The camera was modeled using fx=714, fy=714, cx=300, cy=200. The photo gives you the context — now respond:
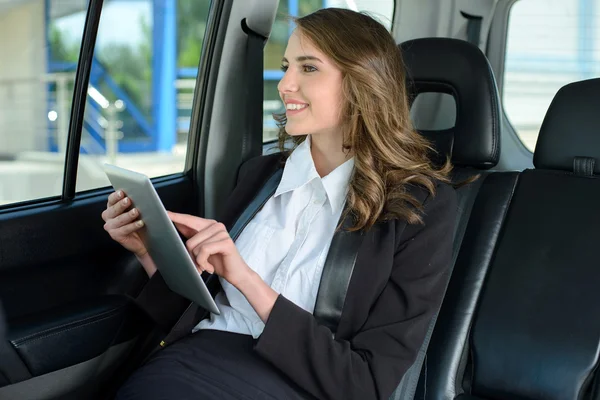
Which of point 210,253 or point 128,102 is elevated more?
point 128,102

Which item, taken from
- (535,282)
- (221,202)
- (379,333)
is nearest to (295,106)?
(379,333)

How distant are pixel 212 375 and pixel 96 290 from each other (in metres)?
0.71

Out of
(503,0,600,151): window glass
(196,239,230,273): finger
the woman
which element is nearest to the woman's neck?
the woman

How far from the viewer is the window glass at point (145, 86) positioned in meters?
2.33

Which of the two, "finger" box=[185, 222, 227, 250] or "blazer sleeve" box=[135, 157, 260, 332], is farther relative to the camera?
"blazer sleeve" box=[135, 157, 260, 332]

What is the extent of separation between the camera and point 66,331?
1.53 m

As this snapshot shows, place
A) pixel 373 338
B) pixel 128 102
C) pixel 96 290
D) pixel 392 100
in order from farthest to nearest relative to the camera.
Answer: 1. pixel 128 102
2. pixel 96 290
3. pixel 392 100
4. pixel 373 338

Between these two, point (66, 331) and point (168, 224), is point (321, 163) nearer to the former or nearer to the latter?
point (168, 224)

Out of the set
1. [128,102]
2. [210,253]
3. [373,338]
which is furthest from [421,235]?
[128,102]

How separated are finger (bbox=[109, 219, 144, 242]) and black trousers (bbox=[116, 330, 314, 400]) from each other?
10.3 inches

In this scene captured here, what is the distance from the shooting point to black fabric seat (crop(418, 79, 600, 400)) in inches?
60.8

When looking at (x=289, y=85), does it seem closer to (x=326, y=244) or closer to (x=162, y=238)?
(x=326, y=244)

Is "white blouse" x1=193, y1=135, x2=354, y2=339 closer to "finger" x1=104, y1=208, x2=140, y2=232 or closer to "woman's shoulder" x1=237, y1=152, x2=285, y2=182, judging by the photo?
"woman's shoulder" x1=237, y1=152, x2=285, y2=182

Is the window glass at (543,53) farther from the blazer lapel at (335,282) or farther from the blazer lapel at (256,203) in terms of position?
the blazer lapel at (335,282)
